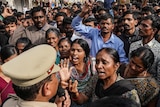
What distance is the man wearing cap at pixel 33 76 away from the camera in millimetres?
1385

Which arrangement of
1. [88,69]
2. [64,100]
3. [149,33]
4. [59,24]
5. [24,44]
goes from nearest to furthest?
[64,100]
[88,69]
[149,33]
[24,44]
[59,24]

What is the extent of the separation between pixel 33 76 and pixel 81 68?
1.40 meters

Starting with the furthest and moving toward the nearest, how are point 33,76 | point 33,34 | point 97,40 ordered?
point 33,34, point 97,40, point 33,76

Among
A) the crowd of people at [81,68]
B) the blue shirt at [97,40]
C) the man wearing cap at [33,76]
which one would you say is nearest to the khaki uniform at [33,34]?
the crowd of people at [81,68]

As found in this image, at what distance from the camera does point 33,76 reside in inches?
54.0

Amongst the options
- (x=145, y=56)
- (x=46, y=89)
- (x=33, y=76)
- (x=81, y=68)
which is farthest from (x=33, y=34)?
(x=33, y=76)

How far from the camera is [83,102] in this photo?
2.42 m

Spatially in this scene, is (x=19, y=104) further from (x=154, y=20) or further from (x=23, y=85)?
(x=154, y=20)

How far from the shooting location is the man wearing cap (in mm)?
1385

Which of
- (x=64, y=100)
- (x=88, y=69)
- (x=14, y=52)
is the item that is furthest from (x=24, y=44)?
(x=64, y=100)

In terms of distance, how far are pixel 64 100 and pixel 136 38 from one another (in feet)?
7.27

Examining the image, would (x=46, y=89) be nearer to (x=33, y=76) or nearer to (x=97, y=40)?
(x=33, y=76)

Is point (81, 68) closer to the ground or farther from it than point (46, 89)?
closer to the ground

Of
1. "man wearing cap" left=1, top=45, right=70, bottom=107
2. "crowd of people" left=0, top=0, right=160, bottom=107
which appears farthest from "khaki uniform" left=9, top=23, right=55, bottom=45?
"man wearing cap" left=1, top=45, right=70, bottom=107
